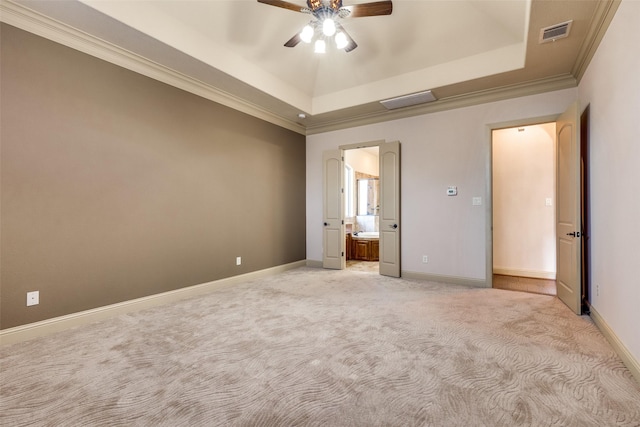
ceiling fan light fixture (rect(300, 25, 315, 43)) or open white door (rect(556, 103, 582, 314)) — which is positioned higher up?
ceiling fan light fixture (rect(300, 25, 315, 43))

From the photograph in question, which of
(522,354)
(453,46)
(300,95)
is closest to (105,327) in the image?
(522,354)

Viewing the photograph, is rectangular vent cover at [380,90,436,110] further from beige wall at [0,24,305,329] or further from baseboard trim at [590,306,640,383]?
baseboard trim at [590,306,640,383]

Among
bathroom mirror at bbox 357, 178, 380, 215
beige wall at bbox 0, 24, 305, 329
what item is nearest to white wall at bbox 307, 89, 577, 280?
beige wall at bbox 0, 24, 305, 329

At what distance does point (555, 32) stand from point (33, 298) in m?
5.64

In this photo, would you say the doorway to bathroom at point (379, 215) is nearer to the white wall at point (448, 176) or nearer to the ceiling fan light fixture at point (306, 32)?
the white wall at point (448, 176)

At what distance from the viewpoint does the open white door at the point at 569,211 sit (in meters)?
3.24

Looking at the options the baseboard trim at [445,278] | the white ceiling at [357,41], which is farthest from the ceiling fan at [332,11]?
the baseboard trim at [445,278]

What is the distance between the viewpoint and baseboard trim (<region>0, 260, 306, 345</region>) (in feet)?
8.70

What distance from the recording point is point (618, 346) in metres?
2.34

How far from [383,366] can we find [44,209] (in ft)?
11.0

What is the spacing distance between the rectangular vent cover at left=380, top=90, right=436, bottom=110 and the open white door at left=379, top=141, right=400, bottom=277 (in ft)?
2.06

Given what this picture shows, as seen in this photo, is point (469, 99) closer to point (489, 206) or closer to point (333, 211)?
point (489, 206)

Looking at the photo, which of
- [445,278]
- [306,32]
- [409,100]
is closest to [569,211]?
[445,278]

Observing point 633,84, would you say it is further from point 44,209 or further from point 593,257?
point 44,209
